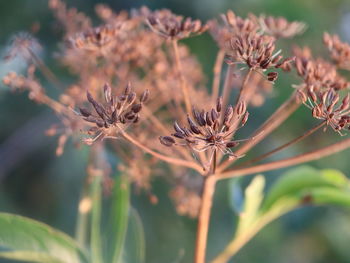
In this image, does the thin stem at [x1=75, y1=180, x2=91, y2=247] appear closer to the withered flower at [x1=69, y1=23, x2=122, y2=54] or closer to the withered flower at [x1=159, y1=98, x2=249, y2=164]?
the withered flower at [x1=69, y1=23, x2=122, y2=54]

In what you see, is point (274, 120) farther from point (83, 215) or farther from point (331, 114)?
point (83, 215)

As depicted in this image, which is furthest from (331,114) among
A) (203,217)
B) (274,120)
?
(203,217)

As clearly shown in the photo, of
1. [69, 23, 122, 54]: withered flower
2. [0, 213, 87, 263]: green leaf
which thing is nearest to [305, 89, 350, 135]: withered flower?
[69, 23, 122, 54]: withered flower

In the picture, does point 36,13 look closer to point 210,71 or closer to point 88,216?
point 210,71

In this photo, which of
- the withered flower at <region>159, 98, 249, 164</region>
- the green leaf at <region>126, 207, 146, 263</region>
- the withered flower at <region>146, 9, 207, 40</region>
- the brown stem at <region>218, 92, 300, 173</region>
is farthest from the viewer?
the green leaf at <region>126, 207, 146, 263</region>

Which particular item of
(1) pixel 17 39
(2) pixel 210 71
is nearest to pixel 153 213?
(2) pixel 210 71

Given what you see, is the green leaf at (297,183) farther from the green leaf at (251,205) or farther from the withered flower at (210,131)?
the withered flower at (210,131)
